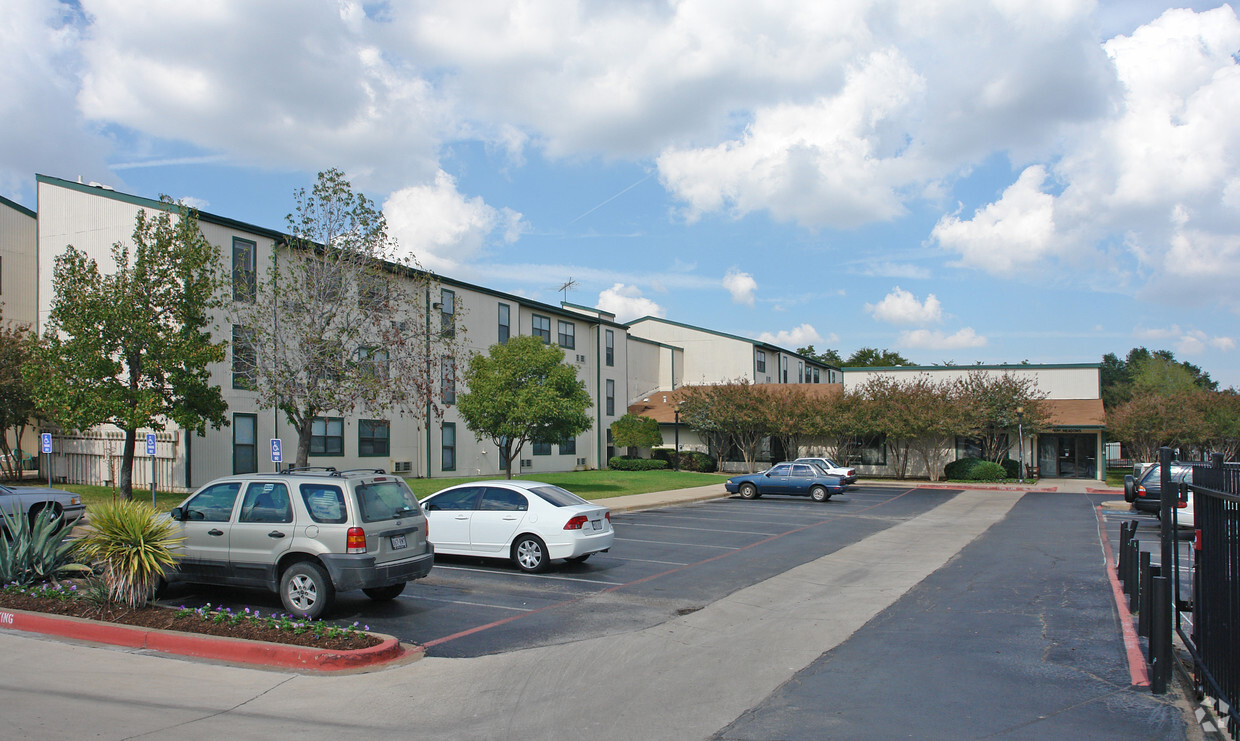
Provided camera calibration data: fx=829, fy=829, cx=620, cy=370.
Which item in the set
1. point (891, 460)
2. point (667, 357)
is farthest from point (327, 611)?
point (667, 357)

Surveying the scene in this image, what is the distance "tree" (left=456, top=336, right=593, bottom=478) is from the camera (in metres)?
28.4

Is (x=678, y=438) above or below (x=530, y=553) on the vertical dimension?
above

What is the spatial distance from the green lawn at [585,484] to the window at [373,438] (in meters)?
1.70

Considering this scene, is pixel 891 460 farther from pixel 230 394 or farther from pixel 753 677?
pixel 753 677

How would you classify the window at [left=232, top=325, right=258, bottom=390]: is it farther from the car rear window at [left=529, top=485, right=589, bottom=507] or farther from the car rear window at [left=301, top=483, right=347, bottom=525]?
the car rear window at [left=301, top=483, right=347, bottom=525]

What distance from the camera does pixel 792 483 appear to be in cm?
3083

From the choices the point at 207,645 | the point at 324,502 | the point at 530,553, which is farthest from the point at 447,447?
the point at 207,645

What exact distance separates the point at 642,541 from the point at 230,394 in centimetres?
1607

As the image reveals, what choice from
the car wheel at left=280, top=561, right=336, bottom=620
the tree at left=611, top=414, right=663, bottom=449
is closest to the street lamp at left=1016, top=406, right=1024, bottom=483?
the tree at left=611, top=414, right=663, bottom=449

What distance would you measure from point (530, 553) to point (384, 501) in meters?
4.12

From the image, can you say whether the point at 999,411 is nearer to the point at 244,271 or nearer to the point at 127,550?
the point at 244,271

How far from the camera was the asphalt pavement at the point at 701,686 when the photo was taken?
635 centimetres

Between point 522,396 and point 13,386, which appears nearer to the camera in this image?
point 13,386

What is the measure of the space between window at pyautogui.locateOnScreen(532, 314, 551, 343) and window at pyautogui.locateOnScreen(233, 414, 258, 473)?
17.8 m
